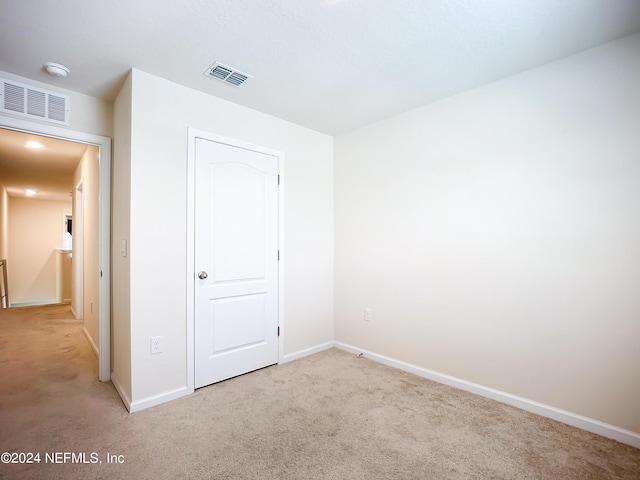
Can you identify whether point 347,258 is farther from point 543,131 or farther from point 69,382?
point 69,382

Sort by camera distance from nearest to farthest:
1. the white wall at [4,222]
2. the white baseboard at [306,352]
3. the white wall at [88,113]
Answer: the white wall at [88,113], the white baseboard at [306,352], the white wall at [4,222]

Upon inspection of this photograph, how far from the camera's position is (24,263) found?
6.98 metres

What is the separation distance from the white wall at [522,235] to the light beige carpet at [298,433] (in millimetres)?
337

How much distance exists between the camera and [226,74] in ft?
7.53

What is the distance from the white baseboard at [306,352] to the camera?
317cm

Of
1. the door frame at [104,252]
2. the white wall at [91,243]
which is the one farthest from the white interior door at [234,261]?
the white wall at [91,243]

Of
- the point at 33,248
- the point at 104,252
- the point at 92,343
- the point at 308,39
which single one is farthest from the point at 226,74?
the point at 33,248

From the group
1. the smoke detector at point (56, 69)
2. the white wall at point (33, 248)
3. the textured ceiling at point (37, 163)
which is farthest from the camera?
the white wall at point (33, 248)

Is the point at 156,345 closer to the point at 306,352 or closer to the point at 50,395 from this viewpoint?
the point at 50,395

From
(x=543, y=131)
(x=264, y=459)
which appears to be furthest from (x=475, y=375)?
(x=543, y=131)

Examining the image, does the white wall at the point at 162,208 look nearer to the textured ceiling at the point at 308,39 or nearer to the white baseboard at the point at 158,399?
the white baseboard at the point at 158,399

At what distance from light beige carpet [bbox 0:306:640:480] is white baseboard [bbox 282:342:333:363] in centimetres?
34

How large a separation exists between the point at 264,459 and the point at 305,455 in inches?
9.0

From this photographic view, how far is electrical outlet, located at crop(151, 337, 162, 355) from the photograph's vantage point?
7.54 ft
